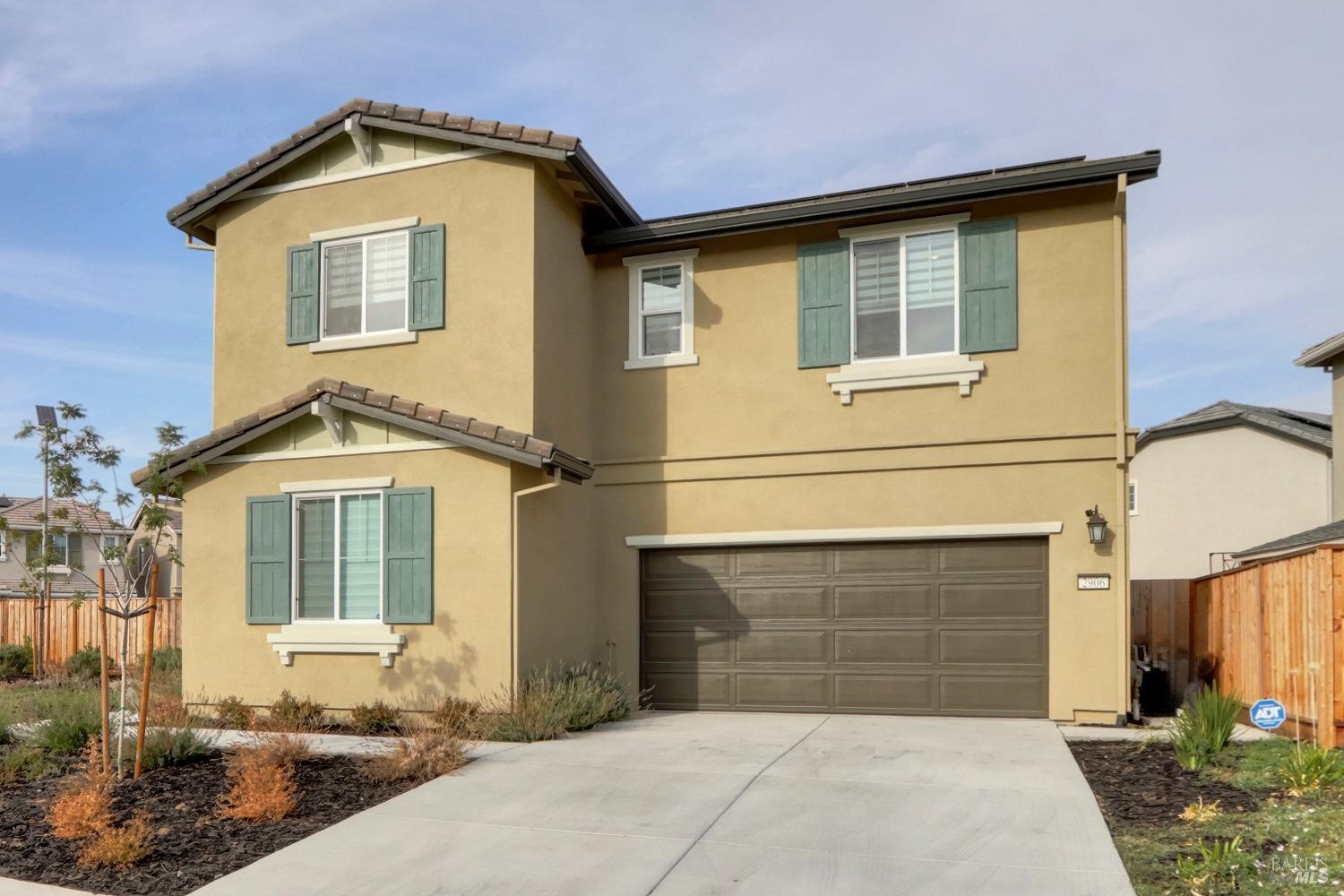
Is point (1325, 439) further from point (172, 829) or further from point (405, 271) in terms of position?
point (172, 829)

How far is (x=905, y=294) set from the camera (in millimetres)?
12156

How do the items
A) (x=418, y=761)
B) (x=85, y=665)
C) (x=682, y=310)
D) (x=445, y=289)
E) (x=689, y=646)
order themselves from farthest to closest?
(x=85, y=665), (x=682, y=310), (x=689, y=646), (x=445, y=289), (x=418, y=761)

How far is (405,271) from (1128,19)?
30.1 feet

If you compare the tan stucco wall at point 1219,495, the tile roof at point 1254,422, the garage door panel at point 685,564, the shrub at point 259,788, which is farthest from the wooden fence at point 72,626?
the tan stucco wall at point 1219,495

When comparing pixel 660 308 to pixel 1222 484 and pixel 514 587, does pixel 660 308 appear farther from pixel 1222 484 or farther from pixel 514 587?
pixel 1222 484

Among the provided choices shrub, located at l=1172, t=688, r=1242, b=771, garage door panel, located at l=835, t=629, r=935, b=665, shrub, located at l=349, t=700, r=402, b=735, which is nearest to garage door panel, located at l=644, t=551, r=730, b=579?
garage door panel, located at l=835, t=629, r=935, b=665

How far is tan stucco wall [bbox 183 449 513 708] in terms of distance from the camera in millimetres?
11102

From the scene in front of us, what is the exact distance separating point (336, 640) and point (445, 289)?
14.5ft

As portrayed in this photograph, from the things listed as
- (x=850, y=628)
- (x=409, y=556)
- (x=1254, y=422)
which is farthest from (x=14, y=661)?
(x=1254, y=422)

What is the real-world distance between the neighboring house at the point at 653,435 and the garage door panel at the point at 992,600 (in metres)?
0.03

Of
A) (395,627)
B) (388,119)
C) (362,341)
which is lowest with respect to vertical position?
(395,627)

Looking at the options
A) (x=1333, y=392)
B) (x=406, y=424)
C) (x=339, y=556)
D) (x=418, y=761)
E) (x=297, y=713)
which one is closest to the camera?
(x=418, y=761)

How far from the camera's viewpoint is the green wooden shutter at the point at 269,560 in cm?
1193

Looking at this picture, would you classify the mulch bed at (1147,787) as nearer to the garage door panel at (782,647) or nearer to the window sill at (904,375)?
the garage door panel at (782,647)
